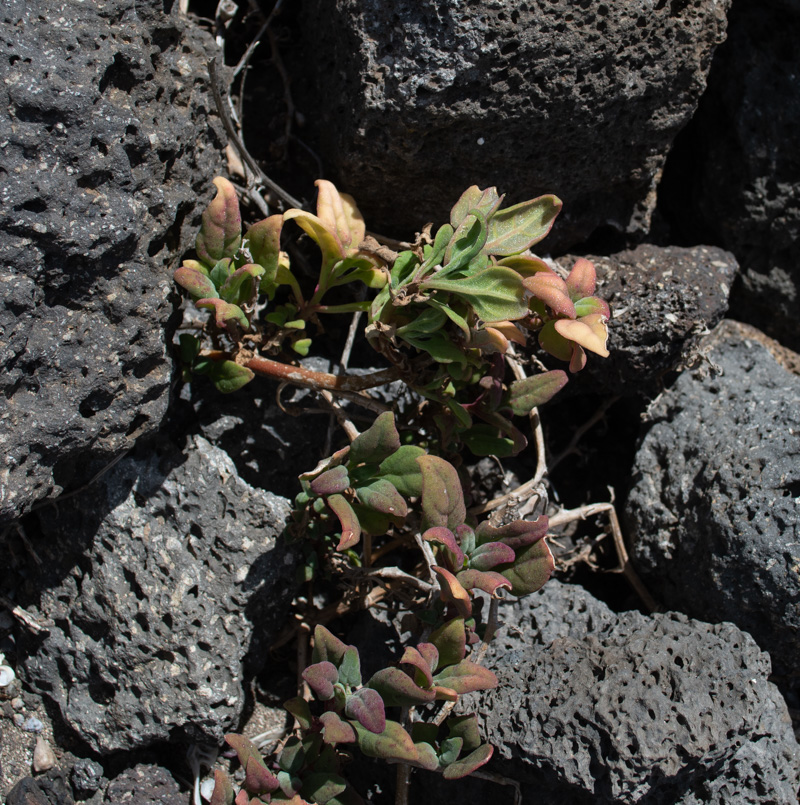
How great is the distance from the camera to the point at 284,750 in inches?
88.4

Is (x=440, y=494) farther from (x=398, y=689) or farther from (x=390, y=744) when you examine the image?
(x=390, y=744)

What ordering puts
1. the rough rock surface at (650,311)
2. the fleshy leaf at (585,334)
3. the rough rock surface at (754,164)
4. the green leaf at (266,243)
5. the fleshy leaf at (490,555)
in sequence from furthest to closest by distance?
the rough rock surface at (754,164) → the rough rock surface at (650,311) → the green leaf at (266,243) → the fleshy leaf at (490,555) → the fleshy leaf at (585,334)

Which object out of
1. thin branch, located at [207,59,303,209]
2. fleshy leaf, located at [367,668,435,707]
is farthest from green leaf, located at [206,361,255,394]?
fleshy leaf, located at [367,668,435,707]

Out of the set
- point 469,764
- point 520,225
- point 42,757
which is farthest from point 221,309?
point 42,757

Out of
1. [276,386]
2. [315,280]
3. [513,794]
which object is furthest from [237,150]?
[513,794]

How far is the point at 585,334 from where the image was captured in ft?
6.54

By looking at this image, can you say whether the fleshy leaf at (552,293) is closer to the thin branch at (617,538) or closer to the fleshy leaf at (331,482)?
the fleshy leaf at (331,482)

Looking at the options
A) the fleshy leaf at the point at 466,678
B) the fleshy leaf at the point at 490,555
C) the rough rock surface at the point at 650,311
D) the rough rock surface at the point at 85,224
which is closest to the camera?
the rough rock surface at the point at 85,224

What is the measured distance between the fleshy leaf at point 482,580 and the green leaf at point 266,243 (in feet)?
3.64

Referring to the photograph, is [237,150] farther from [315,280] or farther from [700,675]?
[700,675]

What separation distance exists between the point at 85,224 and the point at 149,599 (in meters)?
1.17

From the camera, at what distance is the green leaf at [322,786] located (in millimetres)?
2148

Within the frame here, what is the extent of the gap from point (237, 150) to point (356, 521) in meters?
1.41

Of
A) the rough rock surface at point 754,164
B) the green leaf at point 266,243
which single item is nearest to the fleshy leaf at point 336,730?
the green leaf at point 266,243
